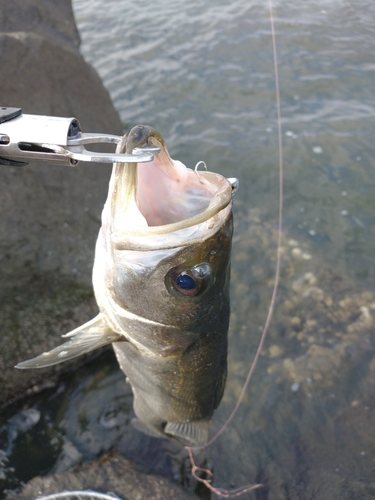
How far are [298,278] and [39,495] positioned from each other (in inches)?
133

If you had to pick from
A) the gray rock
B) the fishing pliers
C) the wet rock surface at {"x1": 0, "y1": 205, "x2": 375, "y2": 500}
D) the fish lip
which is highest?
the fishing pliers

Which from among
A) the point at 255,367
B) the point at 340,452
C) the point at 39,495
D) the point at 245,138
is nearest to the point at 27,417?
the point at 39,495

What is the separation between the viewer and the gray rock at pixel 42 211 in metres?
3.60

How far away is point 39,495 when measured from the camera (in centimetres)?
306

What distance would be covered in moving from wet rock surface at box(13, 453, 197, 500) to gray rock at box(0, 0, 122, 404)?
82 cm

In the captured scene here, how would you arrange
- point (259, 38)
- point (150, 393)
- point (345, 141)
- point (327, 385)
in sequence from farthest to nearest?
point (259, 38)
point (345, 141)
point (327, 385)
point (150, 393)

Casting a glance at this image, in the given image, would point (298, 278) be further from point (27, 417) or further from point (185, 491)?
point (27, 417)

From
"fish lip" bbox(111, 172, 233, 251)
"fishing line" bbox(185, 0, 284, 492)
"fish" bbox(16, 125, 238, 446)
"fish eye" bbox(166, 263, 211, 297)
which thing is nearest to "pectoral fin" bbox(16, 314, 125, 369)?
"fish" bbox(16, 125, 238, 446)

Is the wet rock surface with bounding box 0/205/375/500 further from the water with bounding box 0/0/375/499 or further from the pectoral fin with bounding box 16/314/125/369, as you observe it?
the pectoral fin with bounding box 16/314/125/369

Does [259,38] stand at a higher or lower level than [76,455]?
higher

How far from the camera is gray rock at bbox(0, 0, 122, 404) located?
360cm

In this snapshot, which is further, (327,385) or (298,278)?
(298,278)

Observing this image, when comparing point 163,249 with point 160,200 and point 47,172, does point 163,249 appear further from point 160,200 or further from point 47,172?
point 47,172

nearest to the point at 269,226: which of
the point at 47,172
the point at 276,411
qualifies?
the point at 276,411
